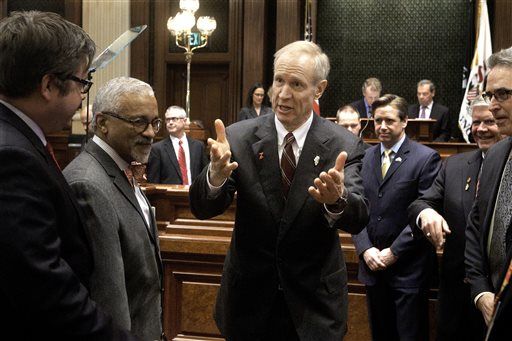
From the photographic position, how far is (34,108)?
1462 millimetres

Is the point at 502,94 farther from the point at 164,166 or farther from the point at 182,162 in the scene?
the point at 182,162

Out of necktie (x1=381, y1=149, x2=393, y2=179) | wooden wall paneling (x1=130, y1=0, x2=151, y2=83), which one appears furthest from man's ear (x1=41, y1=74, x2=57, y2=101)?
wooden wall paneling (x1=130, y1=0, x2=151, y2=83)

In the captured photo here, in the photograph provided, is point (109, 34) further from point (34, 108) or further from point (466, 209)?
point (34, 108)

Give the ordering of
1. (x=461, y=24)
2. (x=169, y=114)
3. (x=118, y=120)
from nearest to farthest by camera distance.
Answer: (x=118, y=120) < (x=169, y=114) < (x=461, y=24)

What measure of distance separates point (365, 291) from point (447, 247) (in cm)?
54

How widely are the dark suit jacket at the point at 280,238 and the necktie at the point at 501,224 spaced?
1.69 feet

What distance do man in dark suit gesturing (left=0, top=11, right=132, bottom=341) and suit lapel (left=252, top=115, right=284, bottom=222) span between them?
2.94ft

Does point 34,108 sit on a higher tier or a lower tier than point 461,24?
lower

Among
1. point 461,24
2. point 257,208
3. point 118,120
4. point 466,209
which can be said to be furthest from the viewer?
point 461,24

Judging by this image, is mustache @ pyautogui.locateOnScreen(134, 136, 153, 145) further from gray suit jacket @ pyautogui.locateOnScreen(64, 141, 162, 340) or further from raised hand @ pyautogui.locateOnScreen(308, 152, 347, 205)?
raised hand @ pyautogui.locateOnScreen(308, 152, 347, 205)

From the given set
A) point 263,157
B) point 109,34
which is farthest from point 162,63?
point 263,157

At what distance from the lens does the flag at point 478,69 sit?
8.03m

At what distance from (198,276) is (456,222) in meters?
1.32

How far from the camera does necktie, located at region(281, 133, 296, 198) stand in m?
2.34
